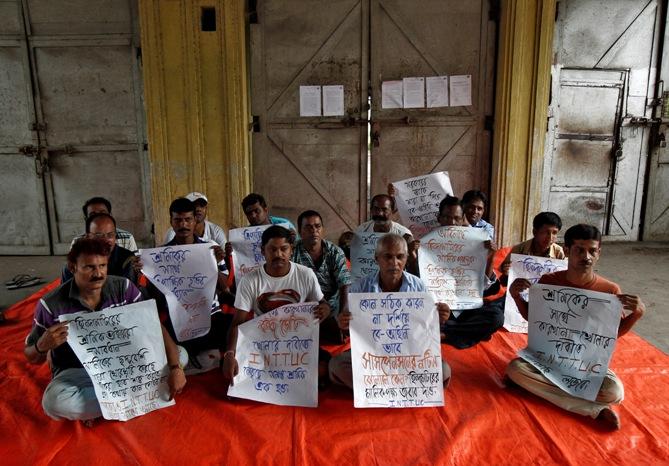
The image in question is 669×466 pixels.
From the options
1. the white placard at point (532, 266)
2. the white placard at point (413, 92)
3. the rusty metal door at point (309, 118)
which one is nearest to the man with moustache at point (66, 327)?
the white placard at point (532, 266)

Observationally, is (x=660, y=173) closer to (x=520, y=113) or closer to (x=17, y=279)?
(x=520, y=113)

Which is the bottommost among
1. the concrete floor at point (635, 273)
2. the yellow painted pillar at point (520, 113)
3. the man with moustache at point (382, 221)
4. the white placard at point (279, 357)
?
the concrete floor at point (635, 273)

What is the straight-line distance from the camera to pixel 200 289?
325cm

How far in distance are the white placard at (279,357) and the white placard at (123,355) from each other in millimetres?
428

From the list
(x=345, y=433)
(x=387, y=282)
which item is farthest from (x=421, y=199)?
(x=345, y=433)

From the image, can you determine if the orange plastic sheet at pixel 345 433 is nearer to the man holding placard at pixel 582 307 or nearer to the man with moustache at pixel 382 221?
the man holding placard at pixel 582 307

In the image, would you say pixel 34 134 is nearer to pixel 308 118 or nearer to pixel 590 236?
pixel 308 118

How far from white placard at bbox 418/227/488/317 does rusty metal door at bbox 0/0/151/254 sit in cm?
446

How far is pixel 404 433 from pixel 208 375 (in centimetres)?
131

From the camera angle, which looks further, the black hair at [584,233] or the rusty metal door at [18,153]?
the rusty metal door at [18,153]

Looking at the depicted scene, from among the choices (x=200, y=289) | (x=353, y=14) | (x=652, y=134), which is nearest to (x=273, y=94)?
(x=353, y=14)

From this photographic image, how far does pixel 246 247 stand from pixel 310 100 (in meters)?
3.05

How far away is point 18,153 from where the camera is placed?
6.35 m

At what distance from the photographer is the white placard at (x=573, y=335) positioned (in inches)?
95.3
